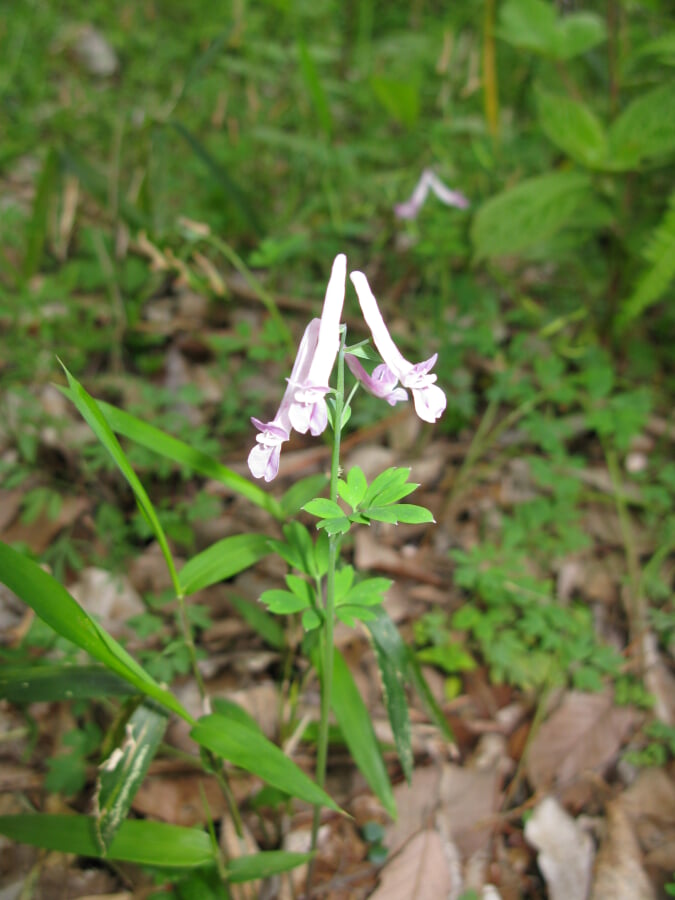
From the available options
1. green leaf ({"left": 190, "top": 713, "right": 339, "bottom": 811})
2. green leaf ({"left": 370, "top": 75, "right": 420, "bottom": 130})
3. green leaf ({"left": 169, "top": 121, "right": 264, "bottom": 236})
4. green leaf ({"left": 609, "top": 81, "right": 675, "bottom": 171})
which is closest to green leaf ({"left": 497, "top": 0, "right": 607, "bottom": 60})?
green leaf ({"left": 609, "top": 81, "right": 675, "bottom": 171})

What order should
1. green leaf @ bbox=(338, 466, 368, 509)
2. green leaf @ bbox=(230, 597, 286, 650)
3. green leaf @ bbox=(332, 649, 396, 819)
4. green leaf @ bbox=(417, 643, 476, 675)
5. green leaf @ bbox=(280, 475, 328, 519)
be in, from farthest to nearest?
green leaf @ bbox=(417, 643, 476, 675) < green leaf @ bbox=(230, 597, 286, 650) < green leaf @ bbox=(280, 475, 328, 519) < green leaf @ bbox=(332, 649, 396, 819) < green leaf @ bbox=(338, 466, 368, 509)

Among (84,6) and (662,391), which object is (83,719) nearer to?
(662,391)

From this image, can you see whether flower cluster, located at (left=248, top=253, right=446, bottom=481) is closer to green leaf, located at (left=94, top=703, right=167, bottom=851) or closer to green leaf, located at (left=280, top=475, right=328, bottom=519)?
green leaf, located at (left=280, top=475, right=328, bottom=519)

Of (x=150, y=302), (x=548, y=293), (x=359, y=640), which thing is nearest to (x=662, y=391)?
(x=548, y=293)

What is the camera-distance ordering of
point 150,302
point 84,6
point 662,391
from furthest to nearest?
point 84,6, point 150,302, point 662,391

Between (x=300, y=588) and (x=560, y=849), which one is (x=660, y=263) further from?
(x=560, y=849)

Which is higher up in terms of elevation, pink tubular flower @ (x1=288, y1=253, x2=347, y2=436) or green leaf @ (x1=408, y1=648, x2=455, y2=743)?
pink tubular flower @ (x1=288, y1=253, x2=347, y2=436)

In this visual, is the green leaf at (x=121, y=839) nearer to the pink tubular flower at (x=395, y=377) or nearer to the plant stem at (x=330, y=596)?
the plant stem at (x=330, y=596)
